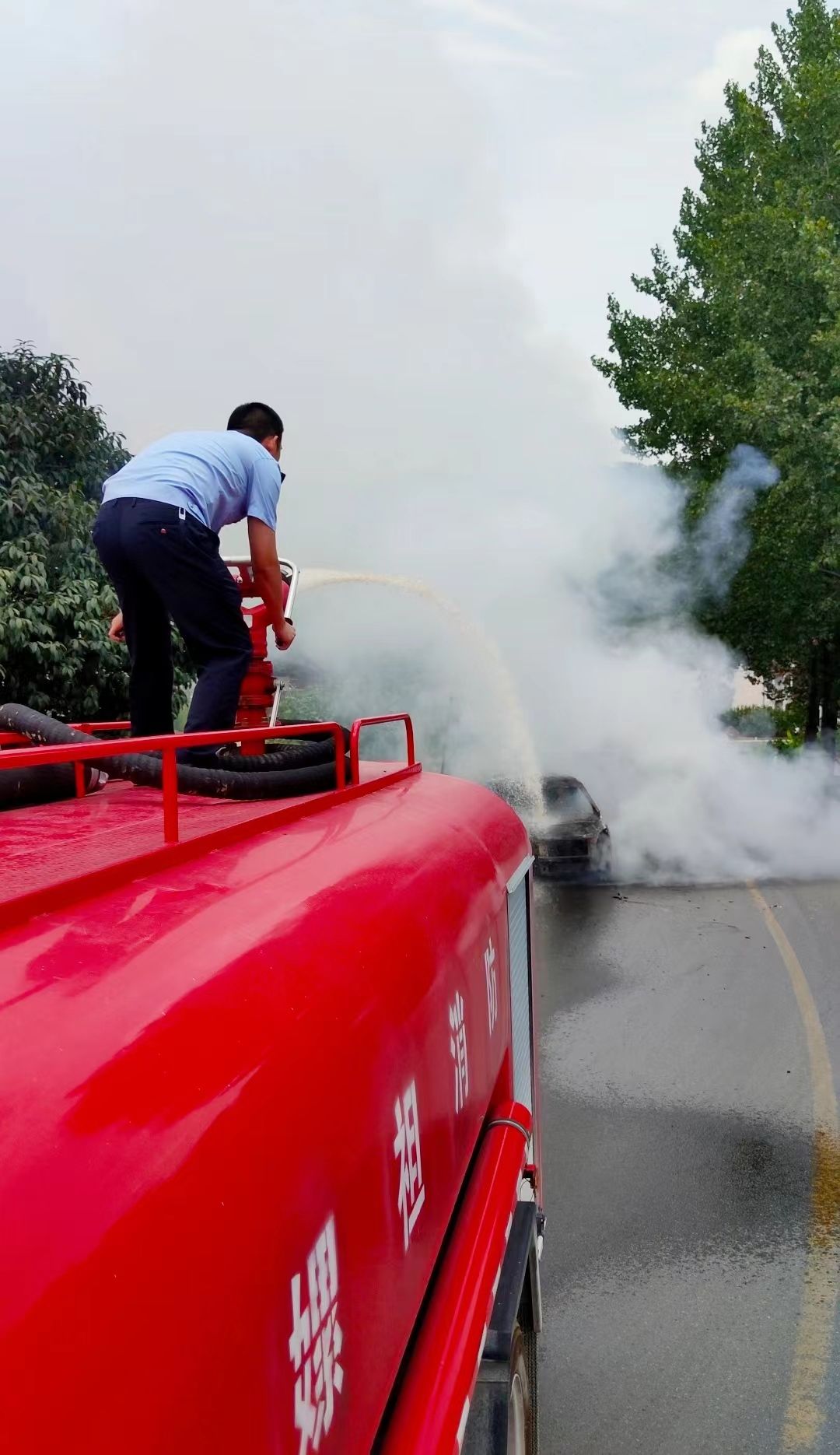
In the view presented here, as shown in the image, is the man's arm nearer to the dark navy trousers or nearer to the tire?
the dark navy trousers

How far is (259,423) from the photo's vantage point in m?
3.72

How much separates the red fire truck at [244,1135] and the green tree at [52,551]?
657 centimetres

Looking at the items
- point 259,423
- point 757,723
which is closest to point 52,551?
point 259,423

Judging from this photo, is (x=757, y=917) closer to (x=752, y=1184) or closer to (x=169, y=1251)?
(x=752, y=1184)

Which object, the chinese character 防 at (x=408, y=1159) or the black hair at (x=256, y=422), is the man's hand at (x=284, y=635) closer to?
the black hair at (x=256, y=422)

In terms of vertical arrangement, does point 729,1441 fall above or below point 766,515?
below

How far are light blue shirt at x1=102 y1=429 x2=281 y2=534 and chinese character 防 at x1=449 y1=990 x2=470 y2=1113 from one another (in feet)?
5.67

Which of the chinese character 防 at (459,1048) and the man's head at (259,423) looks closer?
the chinese character 防 at (459,1048)

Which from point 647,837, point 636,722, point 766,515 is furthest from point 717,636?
point 647,837

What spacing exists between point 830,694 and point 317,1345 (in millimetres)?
29480

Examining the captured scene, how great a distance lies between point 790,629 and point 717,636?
56.3 inches

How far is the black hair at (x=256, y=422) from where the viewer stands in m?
3.70

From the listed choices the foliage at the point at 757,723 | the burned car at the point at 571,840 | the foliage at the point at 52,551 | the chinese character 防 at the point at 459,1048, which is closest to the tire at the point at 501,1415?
the chinese character 防 at the point at 459,1048

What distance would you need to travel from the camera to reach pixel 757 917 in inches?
425
